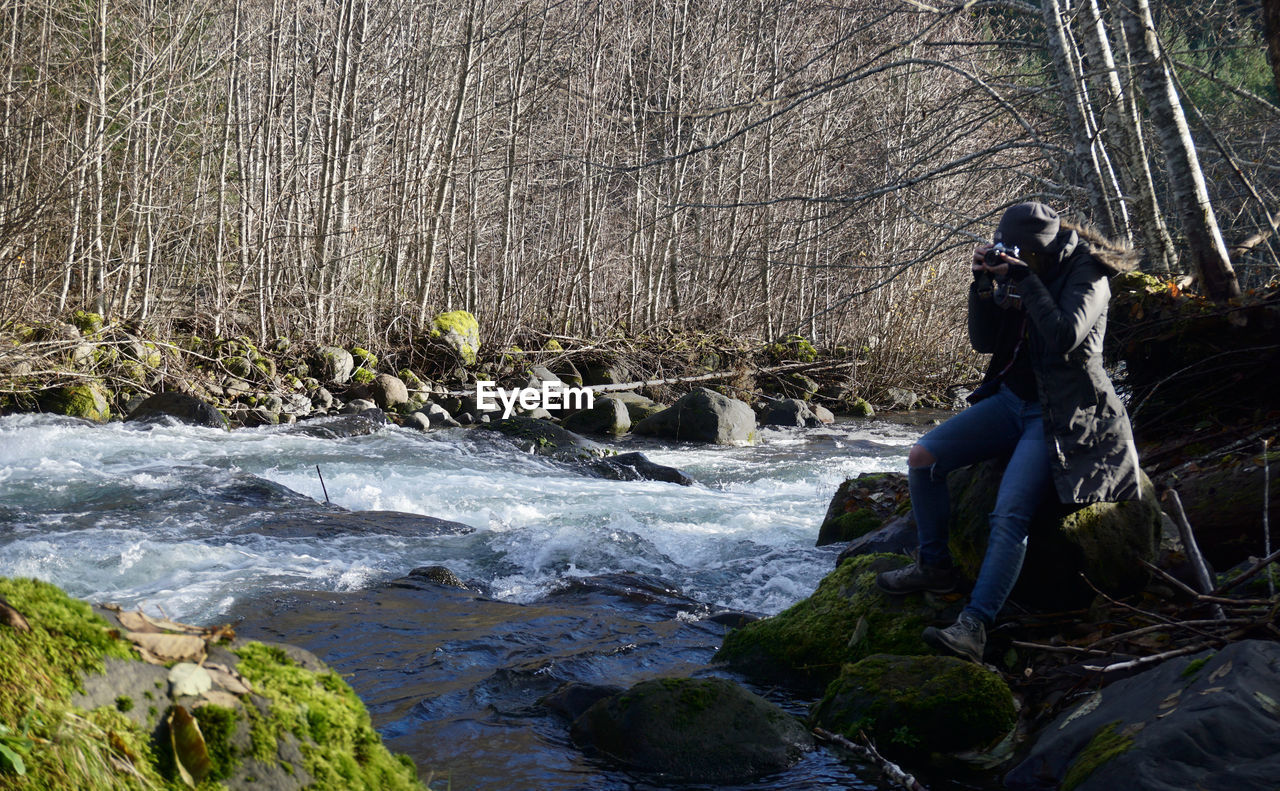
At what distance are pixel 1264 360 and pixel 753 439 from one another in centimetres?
1051

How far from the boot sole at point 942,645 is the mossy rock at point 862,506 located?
11.5ft

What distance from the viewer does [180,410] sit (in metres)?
13.7

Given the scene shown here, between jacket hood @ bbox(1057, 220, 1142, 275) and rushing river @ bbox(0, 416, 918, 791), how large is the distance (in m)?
2.40

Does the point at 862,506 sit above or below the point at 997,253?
below

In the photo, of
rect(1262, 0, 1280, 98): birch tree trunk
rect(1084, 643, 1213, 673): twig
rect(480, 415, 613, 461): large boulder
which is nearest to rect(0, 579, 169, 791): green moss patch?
rect(1084, 643, 1213, 673): twig

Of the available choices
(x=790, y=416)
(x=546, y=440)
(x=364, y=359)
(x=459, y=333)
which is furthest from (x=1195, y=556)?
(x=459, y=333)

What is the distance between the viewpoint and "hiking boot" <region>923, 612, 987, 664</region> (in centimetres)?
429

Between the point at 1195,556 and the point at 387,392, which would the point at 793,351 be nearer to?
the point at 387,392

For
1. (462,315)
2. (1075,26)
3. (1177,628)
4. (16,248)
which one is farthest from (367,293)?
(1177,628)

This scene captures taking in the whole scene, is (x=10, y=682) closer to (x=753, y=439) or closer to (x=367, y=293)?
(x=753, y=439)

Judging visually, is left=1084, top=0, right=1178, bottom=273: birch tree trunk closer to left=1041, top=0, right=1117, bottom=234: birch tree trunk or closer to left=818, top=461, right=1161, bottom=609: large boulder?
left=1041, top=0, right=1117, bottom=234: birch tree trunk

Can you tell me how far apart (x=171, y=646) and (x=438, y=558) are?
229 inches

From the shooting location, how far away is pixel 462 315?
18578 millimetres

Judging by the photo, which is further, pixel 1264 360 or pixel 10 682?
pixel 1264 360
